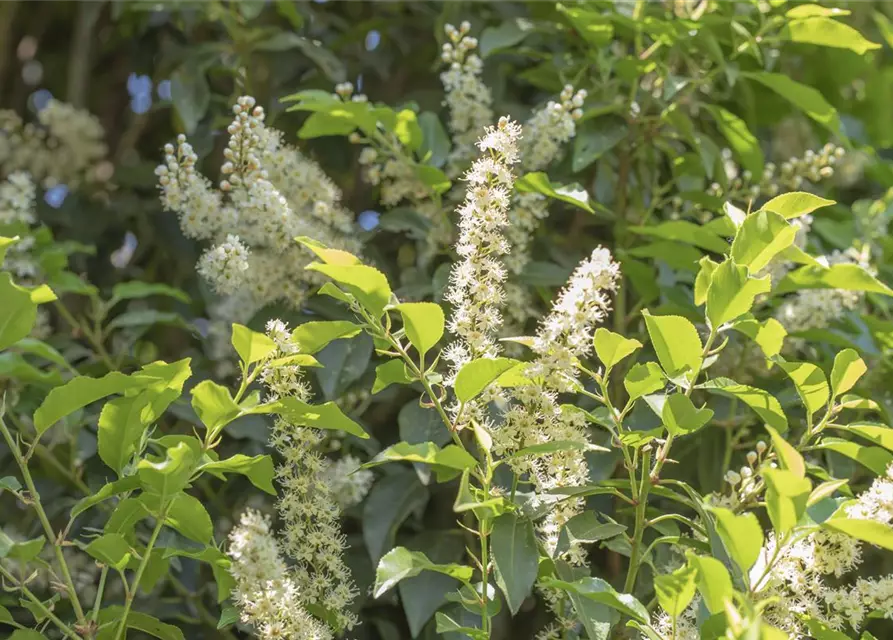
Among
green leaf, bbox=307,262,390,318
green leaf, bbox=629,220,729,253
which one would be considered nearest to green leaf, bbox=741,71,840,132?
green leaf, bbox=629,220,729,253

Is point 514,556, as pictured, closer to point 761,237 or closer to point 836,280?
point 761,237

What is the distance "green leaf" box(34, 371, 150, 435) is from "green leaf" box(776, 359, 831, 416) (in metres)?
0.52

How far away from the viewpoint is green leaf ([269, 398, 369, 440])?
0.82m

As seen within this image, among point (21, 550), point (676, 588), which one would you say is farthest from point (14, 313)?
point (676, 588)

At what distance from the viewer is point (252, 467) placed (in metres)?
0.85

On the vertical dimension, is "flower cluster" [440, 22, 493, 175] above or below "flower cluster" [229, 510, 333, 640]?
above

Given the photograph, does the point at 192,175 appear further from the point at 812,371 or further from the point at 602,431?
the point at 812,371

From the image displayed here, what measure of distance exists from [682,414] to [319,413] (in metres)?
0.28

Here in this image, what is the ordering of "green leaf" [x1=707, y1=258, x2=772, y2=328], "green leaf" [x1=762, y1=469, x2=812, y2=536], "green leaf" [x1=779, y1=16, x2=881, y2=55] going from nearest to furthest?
"green leaf" [x1=762, y1=469, x2=812, y2=536] → "green leaf" [x1=707, y1=258, x2=772, y2=328] → "green leaf" [x1=779, y1=16, x2=881, y2=55]

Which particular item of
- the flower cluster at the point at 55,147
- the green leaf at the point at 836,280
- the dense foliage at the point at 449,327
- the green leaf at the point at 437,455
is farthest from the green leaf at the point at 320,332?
the flower cluster at the point at 55,147

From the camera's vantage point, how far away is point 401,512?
1.17 m

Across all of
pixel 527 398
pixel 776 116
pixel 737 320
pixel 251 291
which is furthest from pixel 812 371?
pixel 776 116

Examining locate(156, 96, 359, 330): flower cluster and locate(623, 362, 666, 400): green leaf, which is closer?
locate(623, 362, 666, 400): green leaf

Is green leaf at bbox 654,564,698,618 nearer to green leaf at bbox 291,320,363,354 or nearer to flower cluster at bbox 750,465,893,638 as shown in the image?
flower cluster at bbox 750,465,893,638
